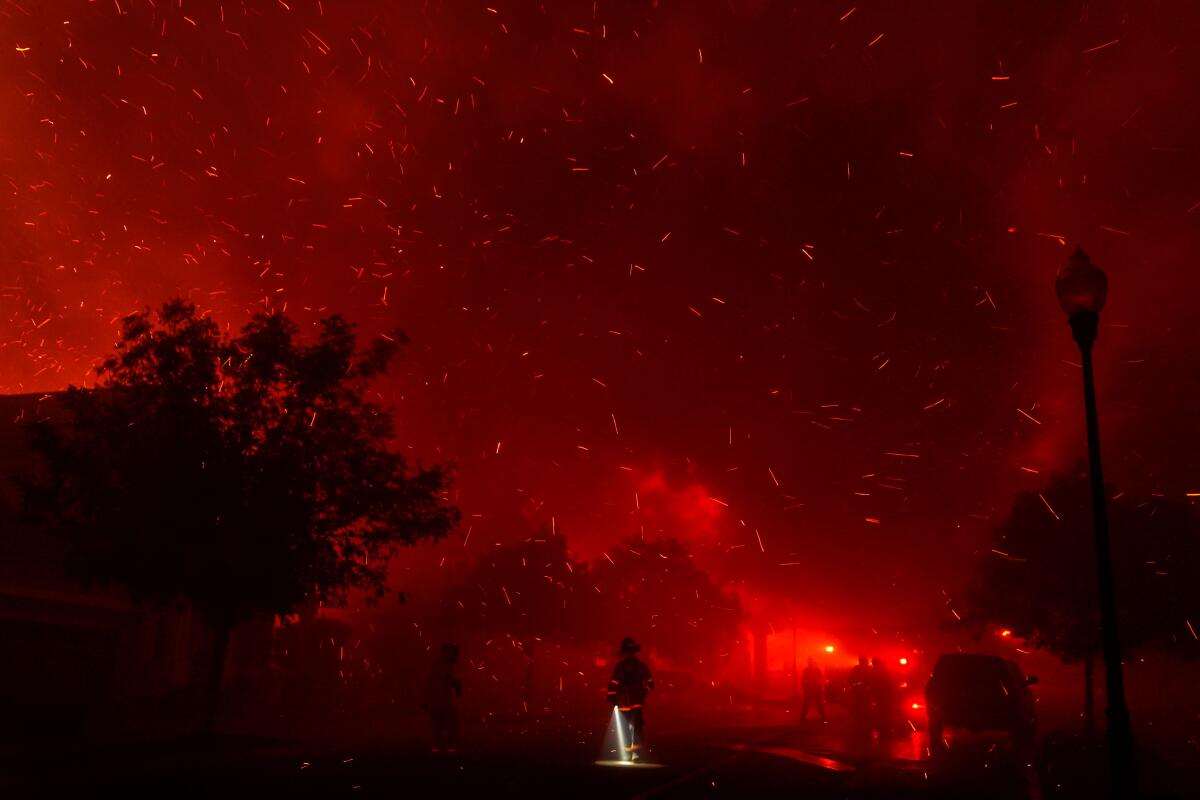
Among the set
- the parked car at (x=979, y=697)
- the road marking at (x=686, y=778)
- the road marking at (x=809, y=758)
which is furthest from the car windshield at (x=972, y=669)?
the road marking at (x=686, y=778)

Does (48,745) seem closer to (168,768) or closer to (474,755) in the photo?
(168,768)

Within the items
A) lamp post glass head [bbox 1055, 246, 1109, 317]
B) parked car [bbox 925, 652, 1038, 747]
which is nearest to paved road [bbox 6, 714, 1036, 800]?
parked car [bbox 925, 652, 1038, 747]

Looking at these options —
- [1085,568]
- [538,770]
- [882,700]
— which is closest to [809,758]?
[538,770]

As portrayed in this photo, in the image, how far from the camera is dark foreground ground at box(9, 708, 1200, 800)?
38.7 ft

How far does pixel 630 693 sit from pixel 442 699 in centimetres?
346

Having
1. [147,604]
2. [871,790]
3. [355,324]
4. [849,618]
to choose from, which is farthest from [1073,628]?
[849,618]

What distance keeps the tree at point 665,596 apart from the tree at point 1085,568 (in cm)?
2915

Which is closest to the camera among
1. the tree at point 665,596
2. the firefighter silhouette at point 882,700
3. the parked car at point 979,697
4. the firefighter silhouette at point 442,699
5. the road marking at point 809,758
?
the road marking at point 809,758

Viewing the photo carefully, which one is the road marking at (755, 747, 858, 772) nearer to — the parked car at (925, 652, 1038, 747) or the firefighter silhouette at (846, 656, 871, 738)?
the parked car at (925, 652, 1038, 747)

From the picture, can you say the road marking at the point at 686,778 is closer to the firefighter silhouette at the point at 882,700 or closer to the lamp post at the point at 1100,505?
the lamp post at the point at 1100,505

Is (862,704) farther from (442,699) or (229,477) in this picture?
(229,477)

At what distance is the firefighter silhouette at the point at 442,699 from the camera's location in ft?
56.1

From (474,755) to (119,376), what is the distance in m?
9.79

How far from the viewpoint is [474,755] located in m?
16.9
